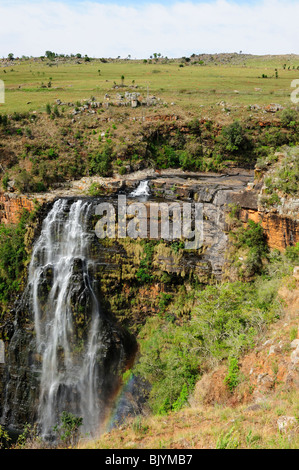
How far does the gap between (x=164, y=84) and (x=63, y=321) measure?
39.3 metres

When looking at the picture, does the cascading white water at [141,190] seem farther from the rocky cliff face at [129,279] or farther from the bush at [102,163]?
the bush at [102,163]

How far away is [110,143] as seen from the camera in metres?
32.7

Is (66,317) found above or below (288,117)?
below

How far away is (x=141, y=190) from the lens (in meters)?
26.3

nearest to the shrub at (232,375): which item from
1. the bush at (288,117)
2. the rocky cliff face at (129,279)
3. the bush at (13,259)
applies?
the rocky cliff face at (129,279)

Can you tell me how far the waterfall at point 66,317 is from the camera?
65.9ft

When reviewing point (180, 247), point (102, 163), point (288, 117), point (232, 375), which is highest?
point (288, 117)

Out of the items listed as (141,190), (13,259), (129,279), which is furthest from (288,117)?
(13,259)

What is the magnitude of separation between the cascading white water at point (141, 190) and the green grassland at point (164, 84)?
14.7 m

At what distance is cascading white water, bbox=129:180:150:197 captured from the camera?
25.6 meters

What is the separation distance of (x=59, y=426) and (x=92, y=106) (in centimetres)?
3275

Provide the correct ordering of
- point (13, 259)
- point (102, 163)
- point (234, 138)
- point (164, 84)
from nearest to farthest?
point (13, 259) < point (102, 163) < point (234, 138) < point (164, 84)

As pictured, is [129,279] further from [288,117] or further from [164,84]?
[164,84]
